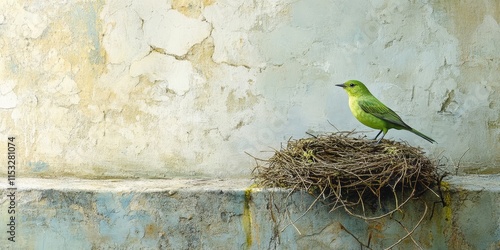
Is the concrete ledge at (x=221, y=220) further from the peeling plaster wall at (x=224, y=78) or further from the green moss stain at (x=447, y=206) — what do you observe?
the peeling plaster wall at (x=224, y=78)

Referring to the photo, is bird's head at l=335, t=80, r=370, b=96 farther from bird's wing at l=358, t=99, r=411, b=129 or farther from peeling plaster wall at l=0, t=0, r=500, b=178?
peeling plaster wall at l=0, t=0, r=500, b=178

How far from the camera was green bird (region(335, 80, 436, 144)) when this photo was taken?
4559 millimetres

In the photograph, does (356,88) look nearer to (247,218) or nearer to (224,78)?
(224,78)

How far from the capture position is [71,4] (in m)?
5.07

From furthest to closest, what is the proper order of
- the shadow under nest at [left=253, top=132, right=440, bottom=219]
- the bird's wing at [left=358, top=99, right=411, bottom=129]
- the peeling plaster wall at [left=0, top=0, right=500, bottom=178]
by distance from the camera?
1. the peeling plaster wall at [left=0, top=0, right=500, bottom=178]
2. the bird's wing at [left=358, top=99, right=411, bottom=129]
3. the shadow under nest at [left=253, top=132, right=440, bottom=219]

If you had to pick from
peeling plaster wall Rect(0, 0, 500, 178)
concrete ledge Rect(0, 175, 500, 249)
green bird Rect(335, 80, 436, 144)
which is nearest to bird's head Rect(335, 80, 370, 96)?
green bird Rect(335, 80, 436, 144)

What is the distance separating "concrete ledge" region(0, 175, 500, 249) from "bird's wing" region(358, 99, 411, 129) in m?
0.51

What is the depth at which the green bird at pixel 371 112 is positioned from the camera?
456cm

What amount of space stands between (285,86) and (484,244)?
1.67 metres

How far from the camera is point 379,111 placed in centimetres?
456

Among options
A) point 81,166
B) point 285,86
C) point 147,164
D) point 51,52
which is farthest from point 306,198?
point 51,52

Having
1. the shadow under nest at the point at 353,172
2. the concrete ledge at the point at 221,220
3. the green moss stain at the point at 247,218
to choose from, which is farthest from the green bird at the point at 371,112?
the green moss stain at the point at 247,218

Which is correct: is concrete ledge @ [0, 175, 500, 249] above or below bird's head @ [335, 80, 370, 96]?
below

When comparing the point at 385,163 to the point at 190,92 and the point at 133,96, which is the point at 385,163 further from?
the point at 133,96
